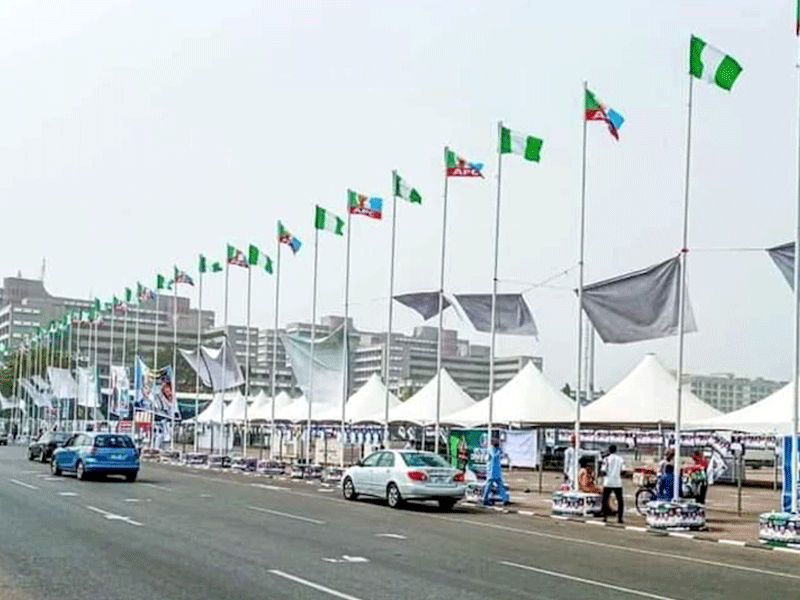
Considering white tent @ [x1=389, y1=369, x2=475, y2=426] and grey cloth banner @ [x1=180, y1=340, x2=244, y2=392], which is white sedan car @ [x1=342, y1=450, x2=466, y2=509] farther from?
white tent @ [x1=389, y1=369, x2=475, y2=426]

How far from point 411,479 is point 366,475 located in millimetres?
2507

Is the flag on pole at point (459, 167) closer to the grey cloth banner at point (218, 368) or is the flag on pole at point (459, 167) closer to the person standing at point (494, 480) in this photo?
the person standing at point (494, 480)

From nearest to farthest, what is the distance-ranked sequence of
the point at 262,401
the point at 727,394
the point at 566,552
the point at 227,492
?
1. the point at 566,552
2. the point at 227,492
3. the point at 262,401
4. the point at 727,394

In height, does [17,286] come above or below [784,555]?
above

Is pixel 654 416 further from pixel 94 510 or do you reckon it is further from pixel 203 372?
pixel 94 510

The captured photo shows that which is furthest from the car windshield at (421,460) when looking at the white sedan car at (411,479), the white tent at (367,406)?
the white tent at (367,406)

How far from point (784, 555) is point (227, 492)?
1654cm

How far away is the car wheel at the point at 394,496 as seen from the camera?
27.0 metres

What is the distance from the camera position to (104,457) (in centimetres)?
3528

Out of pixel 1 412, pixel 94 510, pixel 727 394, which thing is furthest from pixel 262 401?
pixel 1 412

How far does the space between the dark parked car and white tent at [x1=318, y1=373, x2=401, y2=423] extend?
14.8 m

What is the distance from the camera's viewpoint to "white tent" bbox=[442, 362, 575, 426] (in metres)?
49.6

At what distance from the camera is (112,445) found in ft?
118

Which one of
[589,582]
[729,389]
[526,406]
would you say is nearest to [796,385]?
[589,582]
